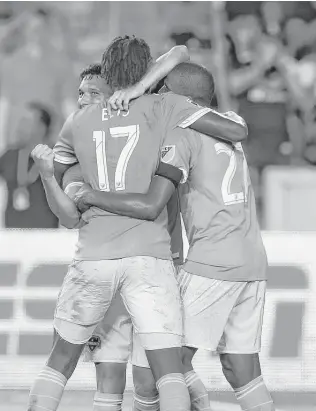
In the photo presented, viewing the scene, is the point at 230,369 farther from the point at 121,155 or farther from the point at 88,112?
the point at 88,112

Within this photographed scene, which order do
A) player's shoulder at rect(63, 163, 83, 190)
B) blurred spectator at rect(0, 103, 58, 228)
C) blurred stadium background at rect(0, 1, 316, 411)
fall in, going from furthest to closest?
blurred stadium background at rect(0, 1, 316, 411) < blurred spectator at rect(0, 103, 58, 228) < player's shoulder at rect(63, 163, 83, 190)

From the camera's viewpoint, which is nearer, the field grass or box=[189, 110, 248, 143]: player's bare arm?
box=[189, 110, 248, 143]: player's bare arm

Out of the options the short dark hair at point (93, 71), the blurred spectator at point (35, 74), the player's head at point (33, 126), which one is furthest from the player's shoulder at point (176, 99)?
the blurred spectator at point (35, 74)

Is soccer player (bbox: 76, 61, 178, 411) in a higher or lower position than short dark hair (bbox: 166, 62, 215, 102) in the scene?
lower

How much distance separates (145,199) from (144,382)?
0.74 meters

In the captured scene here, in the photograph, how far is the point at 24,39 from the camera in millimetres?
7207

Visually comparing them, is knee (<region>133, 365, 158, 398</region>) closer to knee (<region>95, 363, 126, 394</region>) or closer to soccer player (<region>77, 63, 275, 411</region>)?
knee (<region>95, 363, 126, 394</region>)

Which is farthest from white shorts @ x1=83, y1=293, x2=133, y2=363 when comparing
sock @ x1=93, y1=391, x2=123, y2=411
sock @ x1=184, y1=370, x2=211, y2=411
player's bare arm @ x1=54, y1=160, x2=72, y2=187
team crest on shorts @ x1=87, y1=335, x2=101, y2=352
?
player's bare arm @ x1=54, y1=160, x2=72, y2=187

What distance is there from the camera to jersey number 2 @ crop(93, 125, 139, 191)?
8.53 ft

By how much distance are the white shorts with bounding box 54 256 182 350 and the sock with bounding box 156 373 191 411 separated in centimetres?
11

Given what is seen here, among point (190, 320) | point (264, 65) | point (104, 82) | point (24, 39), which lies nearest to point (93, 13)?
point (24, 39)

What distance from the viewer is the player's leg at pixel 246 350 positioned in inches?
109

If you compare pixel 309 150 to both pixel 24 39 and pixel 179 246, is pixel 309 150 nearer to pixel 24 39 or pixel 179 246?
pixel 24 39

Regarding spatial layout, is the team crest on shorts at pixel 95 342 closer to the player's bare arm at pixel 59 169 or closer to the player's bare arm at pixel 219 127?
the player's bare arm at pixel 59 169
